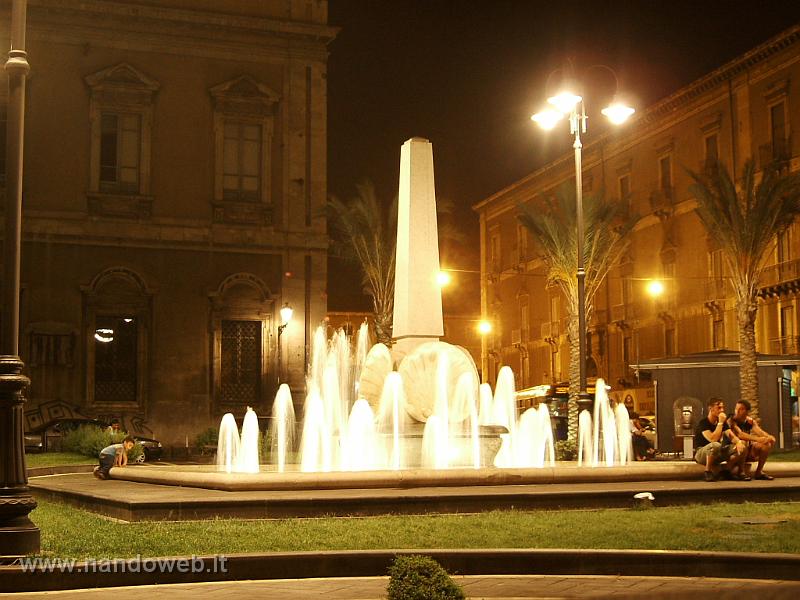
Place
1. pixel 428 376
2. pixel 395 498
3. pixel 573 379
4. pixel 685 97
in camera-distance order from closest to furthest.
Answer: pixel 395 498 → pixel 428 376 → pixel 573 379 → pixel 685 97

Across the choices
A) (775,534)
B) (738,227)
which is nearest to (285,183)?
(738,227)

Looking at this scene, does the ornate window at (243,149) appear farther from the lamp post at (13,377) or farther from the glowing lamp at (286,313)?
the lamp post at (13,377)

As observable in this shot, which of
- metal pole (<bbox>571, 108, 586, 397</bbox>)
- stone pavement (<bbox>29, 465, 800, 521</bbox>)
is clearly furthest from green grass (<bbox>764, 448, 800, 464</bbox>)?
stone pavement (<bbox>29, 465, 800, 521</bbox>)

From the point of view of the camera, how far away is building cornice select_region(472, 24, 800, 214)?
4031 cm

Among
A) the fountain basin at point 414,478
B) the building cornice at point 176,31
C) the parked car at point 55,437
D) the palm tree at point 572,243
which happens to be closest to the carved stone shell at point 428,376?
Answer: the fountain basin at point 414,478

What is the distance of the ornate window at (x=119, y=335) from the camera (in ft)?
105

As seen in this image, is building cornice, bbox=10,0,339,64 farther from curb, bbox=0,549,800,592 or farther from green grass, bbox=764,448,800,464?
curb, bbox=0,549,800,592

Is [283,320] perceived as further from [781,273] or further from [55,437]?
[781,273]

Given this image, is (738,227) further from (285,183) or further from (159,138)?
(159,138)

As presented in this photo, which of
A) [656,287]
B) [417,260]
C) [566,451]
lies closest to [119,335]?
[566,451]

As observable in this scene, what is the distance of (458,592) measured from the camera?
227 inches

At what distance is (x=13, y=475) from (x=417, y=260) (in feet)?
29.6

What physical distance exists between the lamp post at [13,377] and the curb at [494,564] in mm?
945

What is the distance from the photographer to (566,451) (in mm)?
24781
